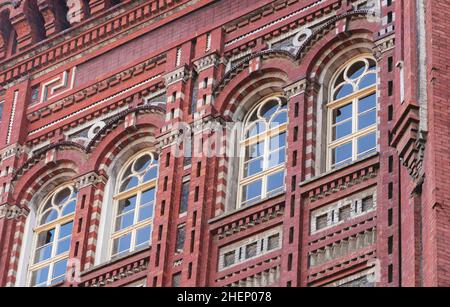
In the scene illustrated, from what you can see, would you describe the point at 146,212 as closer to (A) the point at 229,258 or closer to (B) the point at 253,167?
(B) the point at 253,167

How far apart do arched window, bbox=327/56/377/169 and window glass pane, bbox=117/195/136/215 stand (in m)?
4.68

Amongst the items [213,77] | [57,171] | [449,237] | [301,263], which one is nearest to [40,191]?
[57,171]

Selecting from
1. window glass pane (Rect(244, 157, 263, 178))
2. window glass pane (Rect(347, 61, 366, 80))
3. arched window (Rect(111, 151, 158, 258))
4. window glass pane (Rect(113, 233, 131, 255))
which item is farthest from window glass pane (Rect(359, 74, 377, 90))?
window glass pane (Rect(113, 233, 131, 255))

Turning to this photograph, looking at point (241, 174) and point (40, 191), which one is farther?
point (40, 191)

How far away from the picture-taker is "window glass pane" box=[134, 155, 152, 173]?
4181cm

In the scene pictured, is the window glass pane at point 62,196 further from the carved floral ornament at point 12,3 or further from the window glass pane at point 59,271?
the carved floral ornament at point 12,3

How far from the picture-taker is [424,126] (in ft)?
115

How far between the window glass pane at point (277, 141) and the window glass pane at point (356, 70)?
5.71 ft

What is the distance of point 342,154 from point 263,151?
2062 millimetres

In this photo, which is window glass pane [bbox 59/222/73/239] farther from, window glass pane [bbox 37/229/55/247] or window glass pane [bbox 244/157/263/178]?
window glass pane [bbox 244/157/263/178]

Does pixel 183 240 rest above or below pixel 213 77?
below

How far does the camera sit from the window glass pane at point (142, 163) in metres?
41.8

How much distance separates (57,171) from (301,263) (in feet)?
26.6
